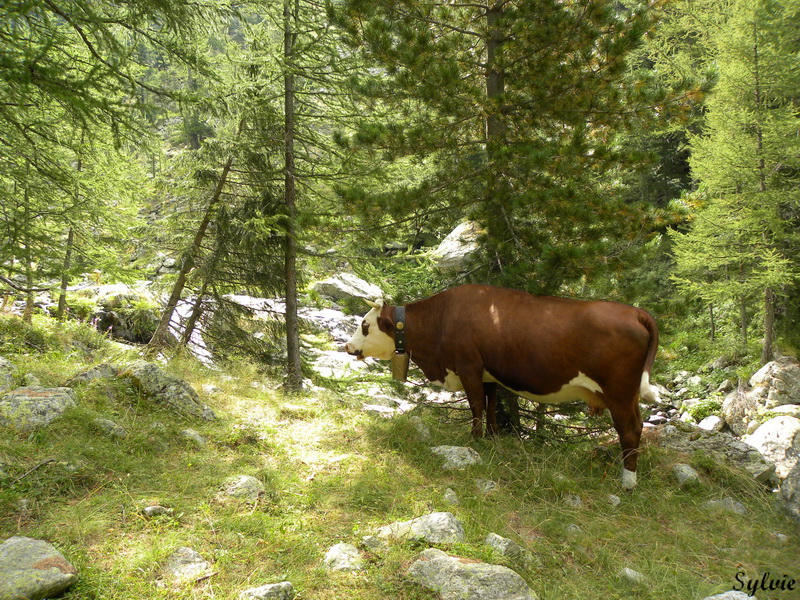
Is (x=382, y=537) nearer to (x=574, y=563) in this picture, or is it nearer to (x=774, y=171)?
(x=574, y=563)

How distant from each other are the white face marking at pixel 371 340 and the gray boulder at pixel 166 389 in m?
2.12

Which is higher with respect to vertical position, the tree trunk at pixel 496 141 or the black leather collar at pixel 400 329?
the tree trunk at pixel 496 141

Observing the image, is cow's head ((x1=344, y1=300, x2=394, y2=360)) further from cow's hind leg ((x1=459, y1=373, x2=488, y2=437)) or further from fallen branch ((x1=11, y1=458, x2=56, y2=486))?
fallen branch ((x1=11, y1=458, x2=56, y2=486))

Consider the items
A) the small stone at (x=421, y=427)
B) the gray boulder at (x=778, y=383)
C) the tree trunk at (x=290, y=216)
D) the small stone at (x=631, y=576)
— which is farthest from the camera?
the gray boulder at (x=778, y=383)

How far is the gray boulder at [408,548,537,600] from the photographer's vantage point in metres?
3.02

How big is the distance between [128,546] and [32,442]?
72.1 inches

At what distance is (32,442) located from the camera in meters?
4.37

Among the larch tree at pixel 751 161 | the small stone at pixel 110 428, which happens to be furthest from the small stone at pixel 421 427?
the larch tree at pixel 751 161

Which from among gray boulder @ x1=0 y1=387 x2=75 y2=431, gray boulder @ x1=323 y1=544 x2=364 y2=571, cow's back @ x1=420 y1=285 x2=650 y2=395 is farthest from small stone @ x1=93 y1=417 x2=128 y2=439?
cow's back @ x1=420 y1=285 x2=650 y2=395

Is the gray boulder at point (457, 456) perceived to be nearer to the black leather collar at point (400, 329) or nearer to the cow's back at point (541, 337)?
the cow's back at point (541, 337)

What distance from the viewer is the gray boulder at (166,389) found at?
593 cm

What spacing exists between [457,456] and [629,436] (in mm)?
1938

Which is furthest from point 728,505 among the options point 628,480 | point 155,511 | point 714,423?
point 714,423

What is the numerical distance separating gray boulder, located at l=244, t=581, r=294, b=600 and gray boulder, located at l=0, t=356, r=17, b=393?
4.06 meters
